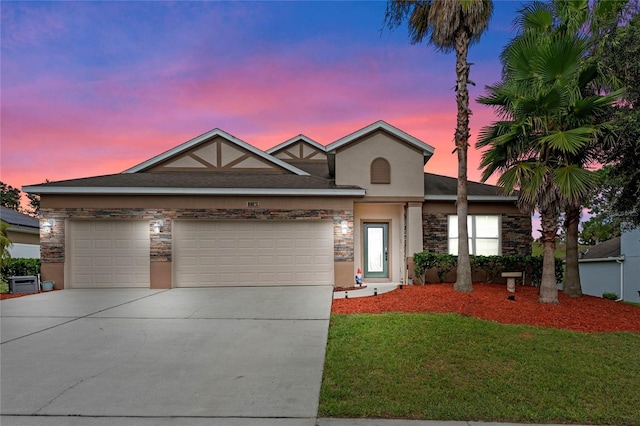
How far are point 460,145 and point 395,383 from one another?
731cm

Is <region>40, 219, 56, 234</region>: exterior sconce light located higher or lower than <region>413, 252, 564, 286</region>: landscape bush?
higher

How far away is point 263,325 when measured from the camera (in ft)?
21.6

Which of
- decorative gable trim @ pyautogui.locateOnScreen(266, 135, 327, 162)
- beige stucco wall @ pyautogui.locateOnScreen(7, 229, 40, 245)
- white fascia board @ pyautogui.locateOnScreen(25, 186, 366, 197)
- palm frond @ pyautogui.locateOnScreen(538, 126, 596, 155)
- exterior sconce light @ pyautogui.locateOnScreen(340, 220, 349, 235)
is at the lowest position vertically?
beige stucco wall @ pyautogui.locateOnScreen(7, 229, 40, 245)

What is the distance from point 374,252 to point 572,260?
6.02m

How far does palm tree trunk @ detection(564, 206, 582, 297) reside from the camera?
29.6ft

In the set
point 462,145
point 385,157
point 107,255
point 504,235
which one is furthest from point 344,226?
point 107,255

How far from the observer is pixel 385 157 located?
12.0m

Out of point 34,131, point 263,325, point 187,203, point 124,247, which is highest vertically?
point 34,131

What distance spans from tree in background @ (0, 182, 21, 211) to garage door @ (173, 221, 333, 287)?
153 feet

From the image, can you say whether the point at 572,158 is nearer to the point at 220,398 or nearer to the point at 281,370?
the point at 281,370

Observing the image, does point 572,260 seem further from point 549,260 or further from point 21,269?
point 21,269

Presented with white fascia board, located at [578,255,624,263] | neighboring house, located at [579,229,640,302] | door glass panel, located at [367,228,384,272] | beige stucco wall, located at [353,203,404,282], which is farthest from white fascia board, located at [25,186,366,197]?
white fascia board, located at [578,255,624,263]

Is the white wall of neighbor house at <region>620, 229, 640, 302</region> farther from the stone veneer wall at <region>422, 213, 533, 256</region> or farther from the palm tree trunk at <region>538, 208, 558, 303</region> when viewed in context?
the palm tree trunk at <region>538, 208, 558, 303</region>

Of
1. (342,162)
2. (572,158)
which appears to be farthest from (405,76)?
(572,158)
